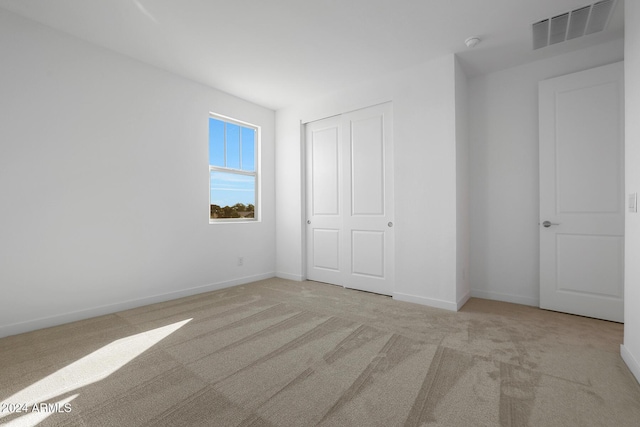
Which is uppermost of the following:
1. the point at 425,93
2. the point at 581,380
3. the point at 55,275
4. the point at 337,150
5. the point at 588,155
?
the point at 425,93

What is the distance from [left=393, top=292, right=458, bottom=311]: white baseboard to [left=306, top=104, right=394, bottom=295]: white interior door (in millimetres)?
227

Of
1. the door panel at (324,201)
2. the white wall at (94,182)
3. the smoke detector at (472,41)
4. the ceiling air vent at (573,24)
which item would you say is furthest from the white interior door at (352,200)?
the ceiling air vent at (573,24)

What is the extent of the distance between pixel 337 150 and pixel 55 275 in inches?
138

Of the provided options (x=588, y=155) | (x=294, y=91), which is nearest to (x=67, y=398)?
(x=294, y=91)

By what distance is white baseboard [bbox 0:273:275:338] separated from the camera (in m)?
2.50

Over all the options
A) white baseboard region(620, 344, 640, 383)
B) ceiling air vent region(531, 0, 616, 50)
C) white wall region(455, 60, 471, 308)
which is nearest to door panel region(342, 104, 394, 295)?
white wall region(455, 60, 471, 308)

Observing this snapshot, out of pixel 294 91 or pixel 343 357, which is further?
pixel 294 91

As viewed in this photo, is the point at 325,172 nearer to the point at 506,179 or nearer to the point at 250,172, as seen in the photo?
the point at 250,172

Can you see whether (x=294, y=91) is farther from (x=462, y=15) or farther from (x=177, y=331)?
(x=177, y=331)

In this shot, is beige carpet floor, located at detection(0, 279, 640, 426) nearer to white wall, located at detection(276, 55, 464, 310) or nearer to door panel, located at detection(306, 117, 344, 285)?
white wall, located at detection(276, 55, 464, 310)

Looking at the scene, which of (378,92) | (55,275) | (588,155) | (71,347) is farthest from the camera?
(378,92)

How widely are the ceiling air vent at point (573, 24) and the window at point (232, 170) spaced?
3.70 metres

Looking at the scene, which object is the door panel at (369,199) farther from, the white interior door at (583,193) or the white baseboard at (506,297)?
the white interior door at (583,193)

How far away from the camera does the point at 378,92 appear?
3703 mm
